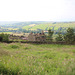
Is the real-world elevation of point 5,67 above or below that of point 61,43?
above

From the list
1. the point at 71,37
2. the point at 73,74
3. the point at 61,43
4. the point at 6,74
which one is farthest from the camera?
the point at 71,37

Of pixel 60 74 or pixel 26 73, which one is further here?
pixel 26 73

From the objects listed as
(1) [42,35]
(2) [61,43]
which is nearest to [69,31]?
(2) [61,43]

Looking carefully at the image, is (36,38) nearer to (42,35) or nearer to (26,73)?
(42,35)

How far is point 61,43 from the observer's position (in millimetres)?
29141

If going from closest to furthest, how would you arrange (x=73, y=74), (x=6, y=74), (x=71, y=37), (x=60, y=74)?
(x=73, y=74), (x=60, y=74), (x=6, y=74), (x=71, y=37)

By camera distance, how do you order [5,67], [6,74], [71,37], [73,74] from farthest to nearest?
1. [71,37]
2. [5,67]
3. [6,74]
4. [73,74]

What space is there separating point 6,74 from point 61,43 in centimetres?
2663

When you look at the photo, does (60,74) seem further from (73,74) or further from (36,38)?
(36,38)

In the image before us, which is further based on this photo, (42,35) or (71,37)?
(42,35)

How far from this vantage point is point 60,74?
138 inches

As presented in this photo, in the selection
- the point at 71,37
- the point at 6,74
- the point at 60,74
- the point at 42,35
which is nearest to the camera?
the point at 60,74

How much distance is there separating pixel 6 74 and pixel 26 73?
2.81 feet

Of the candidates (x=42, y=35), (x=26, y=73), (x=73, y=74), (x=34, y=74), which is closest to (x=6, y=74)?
(x=26, y=73)
